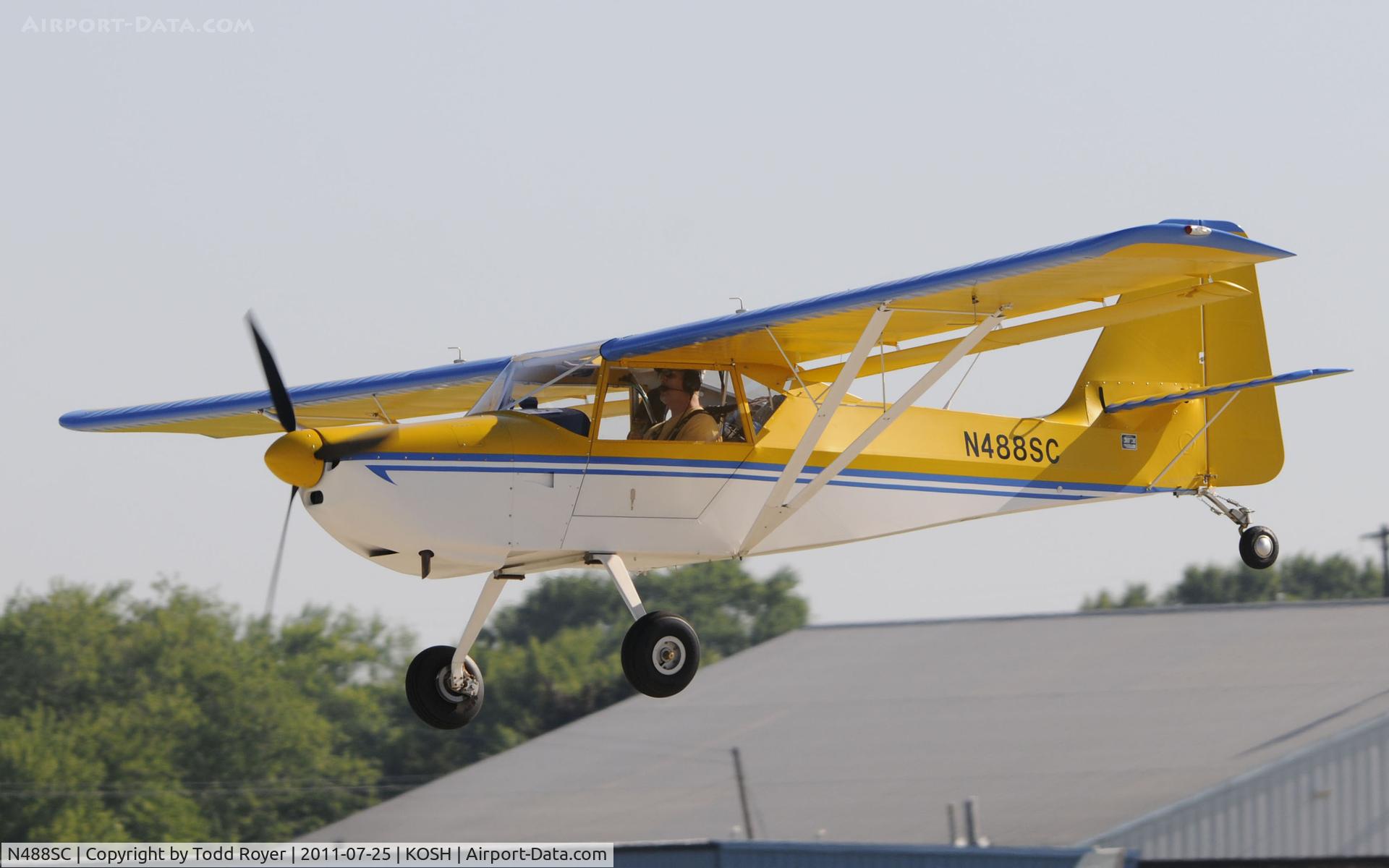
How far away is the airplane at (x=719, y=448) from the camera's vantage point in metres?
11.5

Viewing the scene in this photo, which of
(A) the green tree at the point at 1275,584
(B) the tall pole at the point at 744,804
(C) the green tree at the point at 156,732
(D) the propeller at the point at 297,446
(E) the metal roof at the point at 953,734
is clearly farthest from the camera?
(A) the green tree at the point at 1275,584

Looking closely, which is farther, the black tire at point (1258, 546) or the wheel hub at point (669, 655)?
the black tire at point (1258, 546)

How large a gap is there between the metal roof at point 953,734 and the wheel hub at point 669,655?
11125mm

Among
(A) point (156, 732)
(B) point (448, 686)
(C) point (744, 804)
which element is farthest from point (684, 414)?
(A) point (156, 732)

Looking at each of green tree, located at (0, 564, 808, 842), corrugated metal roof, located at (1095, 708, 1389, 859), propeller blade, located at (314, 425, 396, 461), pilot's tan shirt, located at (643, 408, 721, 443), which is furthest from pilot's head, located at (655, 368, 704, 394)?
green tree, located at (0, 564, 808, 842)

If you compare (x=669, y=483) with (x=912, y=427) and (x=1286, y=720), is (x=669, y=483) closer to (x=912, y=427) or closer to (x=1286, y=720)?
(x=912, y=427)

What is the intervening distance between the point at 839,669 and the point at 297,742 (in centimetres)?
2394

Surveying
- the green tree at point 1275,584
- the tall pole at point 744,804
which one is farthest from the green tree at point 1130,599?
the tall pole at point 744,804

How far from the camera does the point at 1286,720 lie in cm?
2422

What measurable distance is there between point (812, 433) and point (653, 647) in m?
1.79

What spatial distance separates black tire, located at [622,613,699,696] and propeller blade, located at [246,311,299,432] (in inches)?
105

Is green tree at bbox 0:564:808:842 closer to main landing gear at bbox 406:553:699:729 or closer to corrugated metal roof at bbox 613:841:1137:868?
corrugated metal roof at bbox 613:841:1137:868

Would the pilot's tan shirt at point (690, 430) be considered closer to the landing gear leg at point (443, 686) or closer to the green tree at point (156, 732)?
the landing gear leg at point (443, 686)

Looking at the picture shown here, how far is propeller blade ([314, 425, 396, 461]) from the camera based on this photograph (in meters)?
11.4
